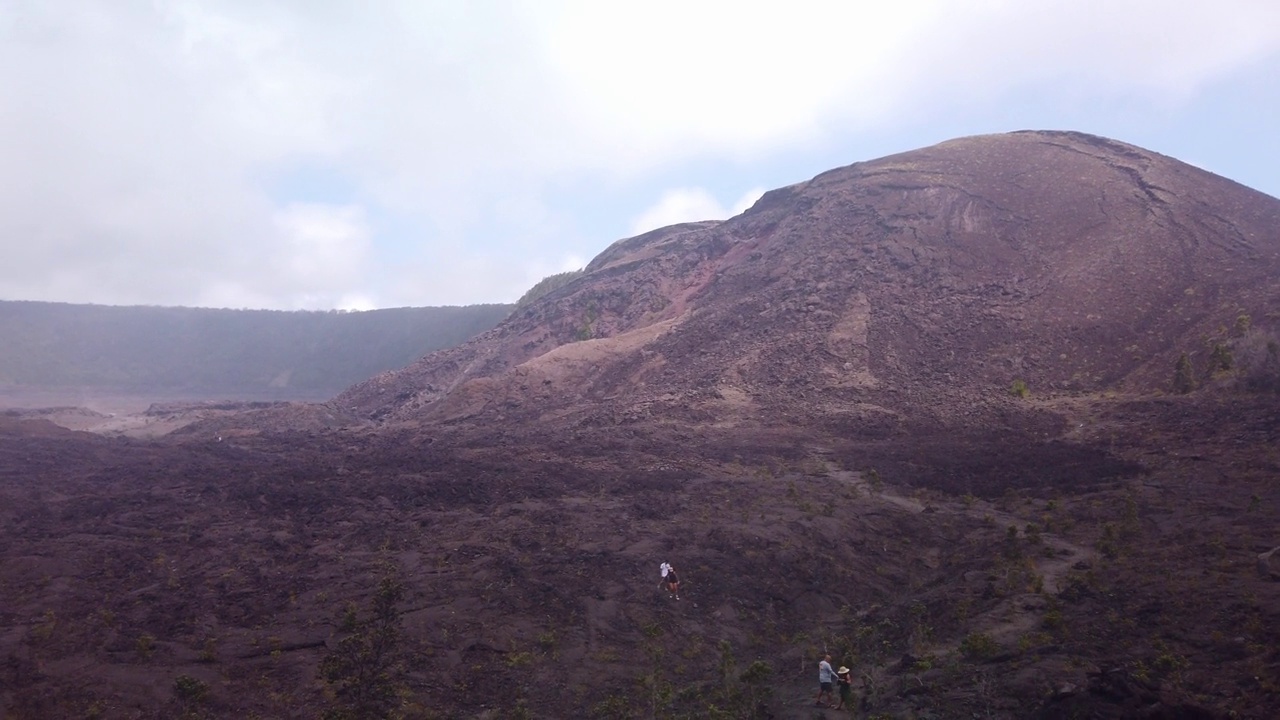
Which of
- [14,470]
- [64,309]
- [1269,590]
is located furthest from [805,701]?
[64,309]

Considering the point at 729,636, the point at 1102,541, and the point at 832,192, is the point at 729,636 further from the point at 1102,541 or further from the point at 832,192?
the point at 832,192

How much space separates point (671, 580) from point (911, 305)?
22808 mm

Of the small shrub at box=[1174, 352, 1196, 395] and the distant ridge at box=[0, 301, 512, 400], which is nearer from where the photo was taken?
the small shrub at box=[1174, 352, 1196, 395]

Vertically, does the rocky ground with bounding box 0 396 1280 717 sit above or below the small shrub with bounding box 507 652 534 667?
above

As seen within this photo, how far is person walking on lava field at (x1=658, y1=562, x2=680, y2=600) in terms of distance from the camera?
13.7 meters

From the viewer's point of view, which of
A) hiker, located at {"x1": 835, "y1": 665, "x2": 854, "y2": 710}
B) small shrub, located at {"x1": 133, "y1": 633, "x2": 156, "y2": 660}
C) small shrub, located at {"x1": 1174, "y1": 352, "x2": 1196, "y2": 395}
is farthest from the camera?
small shrub, located at {"x1": 1174, "y1": 352, "x2": 1196, "y2": 395}

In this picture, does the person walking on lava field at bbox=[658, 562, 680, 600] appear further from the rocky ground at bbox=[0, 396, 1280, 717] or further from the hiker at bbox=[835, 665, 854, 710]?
the hiker at bbox=[835, 665, 854, 710]

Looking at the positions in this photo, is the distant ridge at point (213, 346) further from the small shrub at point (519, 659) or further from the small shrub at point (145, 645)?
the small shrub at point (519, 659)

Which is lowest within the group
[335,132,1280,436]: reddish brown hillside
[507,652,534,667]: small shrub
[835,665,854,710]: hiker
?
[507,652,534,667]: small shrub

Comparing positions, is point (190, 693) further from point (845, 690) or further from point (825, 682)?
point (845, 690)

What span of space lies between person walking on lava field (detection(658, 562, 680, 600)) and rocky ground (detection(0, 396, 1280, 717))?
18cm

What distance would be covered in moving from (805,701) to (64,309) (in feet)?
296

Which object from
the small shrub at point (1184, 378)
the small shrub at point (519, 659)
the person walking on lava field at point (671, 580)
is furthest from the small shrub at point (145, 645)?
the small shrub at point (1184, 378)

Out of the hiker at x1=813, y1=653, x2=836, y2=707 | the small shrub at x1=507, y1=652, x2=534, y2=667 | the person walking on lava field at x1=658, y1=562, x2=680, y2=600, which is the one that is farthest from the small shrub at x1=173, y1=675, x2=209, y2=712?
the hiker at x1=813, y1=653, x2=836, y2=707
